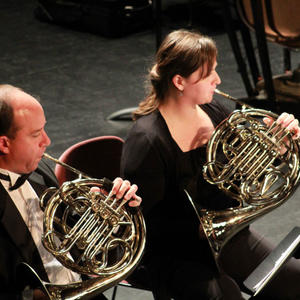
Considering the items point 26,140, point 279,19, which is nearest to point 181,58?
point 26,140

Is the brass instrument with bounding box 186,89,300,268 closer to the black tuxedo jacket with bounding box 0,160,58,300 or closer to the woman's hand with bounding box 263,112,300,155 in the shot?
the woman's hand with bounding box 263,112,300,155

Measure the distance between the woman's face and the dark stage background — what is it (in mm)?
1271

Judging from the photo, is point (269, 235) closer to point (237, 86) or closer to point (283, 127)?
point (283, 127)

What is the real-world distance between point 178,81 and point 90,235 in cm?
69

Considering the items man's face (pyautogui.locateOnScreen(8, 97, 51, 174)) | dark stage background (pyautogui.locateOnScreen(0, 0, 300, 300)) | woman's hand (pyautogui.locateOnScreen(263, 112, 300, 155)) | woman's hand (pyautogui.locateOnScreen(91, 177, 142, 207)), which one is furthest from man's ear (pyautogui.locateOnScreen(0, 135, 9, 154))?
dark stage background (pyautogui.locateOnScreen(0, 0, 300, 300))

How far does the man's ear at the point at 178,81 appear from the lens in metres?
2.32

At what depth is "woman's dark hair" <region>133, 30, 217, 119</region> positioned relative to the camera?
2.30m

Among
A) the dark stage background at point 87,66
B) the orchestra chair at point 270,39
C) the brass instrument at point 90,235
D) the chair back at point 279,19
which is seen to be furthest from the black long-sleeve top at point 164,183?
the chair back at point 279,19

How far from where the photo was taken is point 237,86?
4922 mm

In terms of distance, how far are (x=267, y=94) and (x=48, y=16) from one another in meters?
3.05

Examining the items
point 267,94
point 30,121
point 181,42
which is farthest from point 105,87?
point 30,121

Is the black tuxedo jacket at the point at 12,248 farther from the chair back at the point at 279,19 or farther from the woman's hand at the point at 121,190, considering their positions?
the chair back at the point at 279,19

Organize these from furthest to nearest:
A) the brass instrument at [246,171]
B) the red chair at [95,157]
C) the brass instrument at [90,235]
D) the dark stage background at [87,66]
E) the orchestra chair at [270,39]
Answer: the dark stage background at [87,66], the orchestra chair at [270,39], the red chair at [95,157], the brass instrument at [246,171], the brass instrument at [90,235]

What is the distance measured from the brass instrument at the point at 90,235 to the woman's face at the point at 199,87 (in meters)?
0.50
